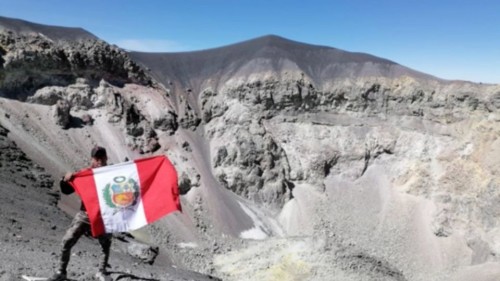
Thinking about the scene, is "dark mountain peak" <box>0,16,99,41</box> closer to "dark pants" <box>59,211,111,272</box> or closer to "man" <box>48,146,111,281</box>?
"man" <box>48,146,111,281</box>

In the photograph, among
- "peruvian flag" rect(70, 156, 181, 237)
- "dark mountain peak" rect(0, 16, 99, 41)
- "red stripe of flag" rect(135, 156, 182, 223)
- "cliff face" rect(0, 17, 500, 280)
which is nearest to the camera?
"peruvian flag" rect(70, 156, 181, 237)

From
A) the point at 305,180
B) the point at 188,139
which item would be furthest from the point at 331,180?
the point at 188,139

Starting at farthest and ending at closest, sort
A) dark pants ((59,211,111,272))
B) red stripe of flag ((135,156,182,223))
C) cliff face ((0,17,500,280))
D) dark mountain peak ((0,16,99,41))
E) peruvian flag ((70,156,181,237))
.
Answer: dark mountain peak ((0,16,99,41)) < cliff face ((0,17,500,280)) < red stripe of flag ((135,156,182,223)) < peruvian flag ((70,156,181,237)) < dark pants ((59,211,111,272))

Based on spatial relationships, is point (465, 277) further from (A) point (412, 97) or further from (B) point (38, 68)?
(B) point (38, 68)

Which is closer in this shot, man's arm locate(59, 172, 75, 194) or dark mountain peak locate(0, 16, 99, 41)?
man's arm locate(59, 172, 75, 194)

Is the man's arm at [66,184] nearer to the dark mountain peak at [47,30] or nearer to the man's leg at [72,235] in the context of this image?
the man's leg at [72,235]

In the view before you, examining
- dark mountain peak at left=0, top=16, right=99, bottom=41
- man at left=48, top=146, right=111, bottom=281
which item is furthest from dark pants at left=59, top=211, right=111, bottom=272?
dark mountain peak at left=0, top=16, right=99, bottom=41

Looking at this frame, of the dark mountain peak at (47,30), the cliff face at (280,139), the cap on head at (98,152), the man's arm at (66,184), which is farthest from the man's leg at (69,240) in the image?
the dark mountain peak at (47,30)

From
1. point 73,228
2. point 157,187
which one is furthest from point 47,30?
point 73,228
